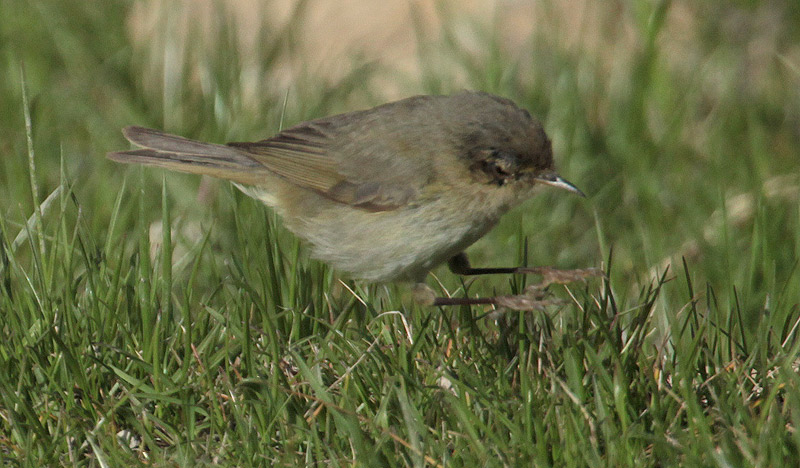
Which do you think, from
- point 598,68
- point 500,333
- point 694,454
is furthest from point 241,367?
point 598,68

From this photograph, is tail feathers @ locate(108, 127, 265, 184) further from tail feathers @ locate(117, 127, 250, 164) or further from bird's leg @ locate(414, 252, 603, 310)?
bird's leg @ locate(414, 252, 603, 310)

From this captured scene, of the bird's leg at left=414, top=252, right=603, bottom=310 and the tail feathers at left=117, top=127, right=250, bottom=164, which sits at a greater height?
the tail feathers at left=117, top=127, right=250, bottom=164

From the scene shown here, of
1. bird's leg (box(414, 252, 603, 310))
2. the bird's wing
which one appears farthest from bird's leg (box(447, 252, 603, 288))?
the bird's wing

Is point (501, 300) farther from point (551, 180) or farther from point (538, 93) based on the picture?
point (538, 93)

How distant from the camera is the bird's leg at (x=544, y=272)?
359 cm

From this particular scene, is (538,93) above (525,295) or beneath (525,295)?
above

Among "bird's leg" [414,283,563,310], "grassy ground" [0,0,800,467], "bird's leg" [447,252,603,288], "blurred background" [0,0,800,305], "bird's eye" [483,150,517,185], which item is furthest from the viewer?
"blurred background" [0,0,800,305]

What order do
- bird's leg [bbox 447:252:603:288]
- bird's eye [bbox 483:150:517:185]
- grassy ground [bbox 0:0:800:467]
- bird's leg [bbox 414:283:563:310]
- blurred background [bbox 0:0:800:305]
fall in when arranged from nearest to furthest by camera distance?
grassy ground [bbox 0:0:800:467], bird's leg [bbox 414:283:563:310], bird's leg [bbox 447:252:603:288], bird's eye [bbox 483:150:517:185], blurred background [bbox 0:0:800:305]

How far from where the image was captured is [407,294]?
4.94 m

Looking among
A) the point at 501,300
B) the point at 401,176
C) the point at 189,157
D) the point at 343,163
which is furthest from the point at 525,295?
the point at 189,157

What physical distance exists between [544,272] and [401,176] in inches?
22.5

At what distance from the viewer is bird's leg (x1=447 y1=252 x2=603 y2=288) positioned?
3.59 meters

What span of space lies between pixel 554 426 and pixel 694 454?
360 mm

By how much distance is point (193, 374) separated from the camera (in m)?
3.28
